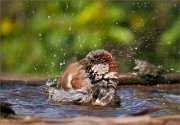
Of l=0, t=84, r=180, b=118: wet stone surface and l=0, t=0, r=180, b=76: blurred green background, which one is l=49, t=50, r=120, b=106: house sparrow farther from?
l=0, t=0, r=180, b=76: blurred green background

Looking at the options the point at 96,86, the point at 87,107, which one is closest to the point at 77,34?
the point at 96,86

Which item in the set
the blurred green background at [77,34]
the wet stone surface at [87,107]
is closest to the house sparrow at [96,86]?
the wet stone surface at [87,107]

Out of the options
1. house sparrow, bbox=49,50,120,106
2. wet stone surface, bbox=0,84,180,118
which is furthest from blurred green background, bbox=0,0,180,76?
house sparrow, bbox=49,50,120,106

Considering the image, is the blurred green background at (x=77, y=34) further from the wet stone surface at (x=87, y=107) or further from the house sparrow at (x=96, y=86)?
the house sparrow at (x=96, y=86)

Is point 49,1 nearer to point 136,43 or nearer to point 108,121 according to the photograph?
point 136,43

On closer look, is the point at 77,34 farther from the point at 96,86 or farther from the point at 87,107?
the point at 87,107

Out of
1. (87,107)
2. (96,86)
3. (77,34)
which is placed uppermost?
(77,34)

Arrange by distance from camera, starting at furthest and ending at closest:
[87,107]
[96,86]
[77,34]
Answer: [77,34] < [96,86] < [87,107]
